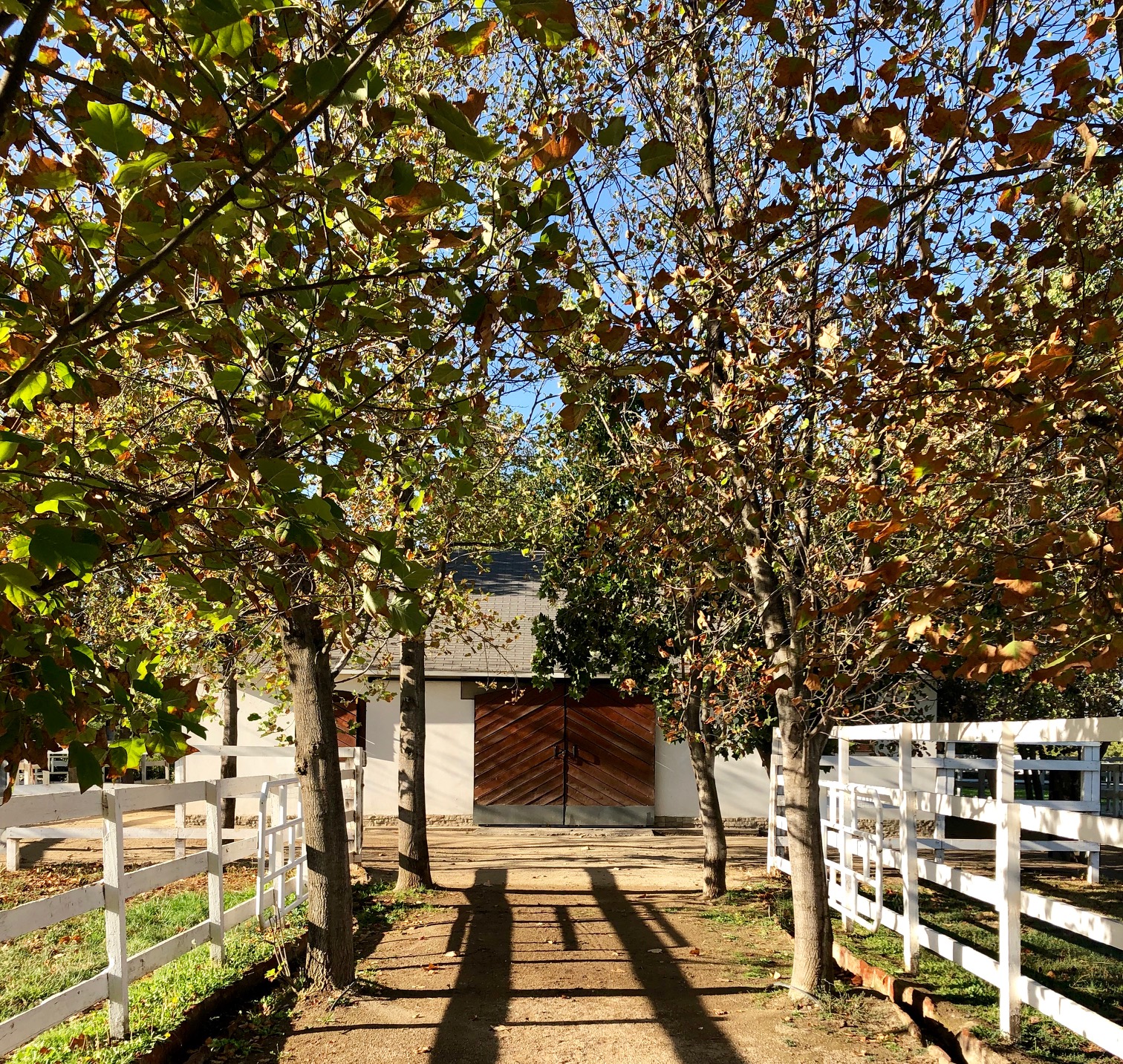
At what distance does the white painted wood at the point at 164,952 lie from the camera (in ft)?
20.8

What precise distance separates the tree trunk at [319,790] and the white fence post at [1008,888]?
15.4ft

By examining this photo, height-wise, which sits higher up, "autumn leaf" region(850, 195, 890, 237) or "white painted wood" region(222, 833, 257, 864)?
"autumn leaf" region(850, 195, 890, 237)

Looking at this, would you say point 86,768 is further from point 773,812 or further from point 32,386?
point 773,812

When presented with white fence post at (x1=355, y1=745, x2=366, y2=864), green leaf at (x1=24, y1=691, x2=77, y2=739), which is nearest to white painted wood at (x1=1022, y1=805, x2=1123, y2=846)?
green leaf at (x1=24, y1=691, x2=77, y2=739)

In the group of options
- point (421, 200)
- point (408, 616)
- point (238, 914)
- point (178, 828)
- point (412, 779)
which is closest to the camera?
point (408, 616)

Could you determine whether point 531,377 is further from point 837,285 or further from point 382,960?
point 382,960

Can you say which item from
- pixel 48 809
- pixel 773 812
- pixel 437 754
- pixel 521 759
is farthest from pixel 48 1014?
pixel 521 759

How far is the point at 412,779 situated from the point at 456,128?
11902 millimetres

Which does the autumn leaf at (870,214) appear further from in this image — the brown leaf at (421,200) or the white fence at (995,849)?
the white fence at (995,849)

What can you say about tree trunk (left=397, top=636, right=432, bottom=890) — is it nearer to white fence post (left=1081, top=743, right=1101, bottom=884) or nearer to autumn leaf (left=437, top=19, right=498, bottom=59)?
white fence post (left=1081, top=743, right=1101, bottom=884)

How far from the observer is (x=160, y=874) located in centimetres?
723

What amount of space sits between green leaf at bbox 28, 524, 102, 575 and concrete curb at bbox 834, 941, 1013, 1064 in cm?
512

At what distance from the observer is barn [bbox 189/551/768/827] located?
2152 centimetres

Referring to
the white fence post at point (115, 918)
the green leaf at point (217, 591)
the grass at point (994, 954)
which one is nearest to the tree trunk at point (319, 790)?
the white fence post at point (115, 918)
